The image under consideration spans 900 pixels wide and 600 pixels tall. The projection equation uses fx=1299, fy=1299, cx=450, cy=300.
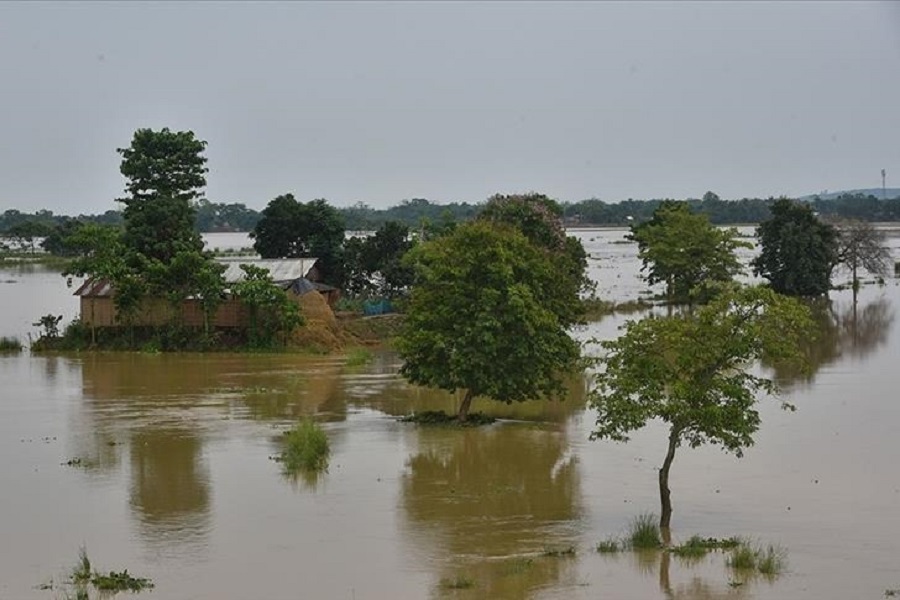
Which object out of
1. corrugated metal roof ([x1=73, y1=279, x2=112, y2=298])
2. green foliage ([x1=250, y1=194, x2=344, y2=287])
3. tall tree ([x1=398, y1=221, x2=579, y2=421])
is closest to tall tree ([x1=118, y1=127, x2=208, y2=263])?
corrugated metal roof ([x1=73, y1=279, x2=112, y2=298])

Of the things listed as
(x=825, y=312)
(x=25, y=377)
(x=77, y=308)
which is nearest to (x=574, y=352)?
(x=25, y=377)

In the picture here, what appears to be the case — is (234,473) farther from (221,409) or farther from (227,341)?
(227,341)

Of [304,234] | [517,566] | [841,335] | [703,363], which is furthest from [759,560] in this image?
[304,234]

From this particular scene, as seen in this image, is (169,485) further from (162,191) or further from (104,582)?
(162,191)

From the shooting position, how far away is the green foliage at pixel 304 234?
46.2m

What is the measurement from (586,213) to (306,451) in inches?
6359

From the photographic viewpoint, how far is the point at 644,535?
1541 cm

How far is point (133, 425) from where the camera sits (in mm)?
24594

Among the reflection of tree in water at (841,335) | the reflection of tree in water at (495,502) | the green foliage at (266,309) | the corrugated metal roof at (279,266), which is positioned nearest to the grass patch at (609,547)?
the reflection of tree in water at (495,502)

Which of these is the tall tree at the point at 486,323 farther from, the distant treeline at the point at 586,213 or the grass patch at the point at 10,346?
the distant treeline at the point at 586,213

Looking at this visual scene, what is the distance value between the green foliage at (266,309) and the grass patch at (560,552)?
21.9 metres

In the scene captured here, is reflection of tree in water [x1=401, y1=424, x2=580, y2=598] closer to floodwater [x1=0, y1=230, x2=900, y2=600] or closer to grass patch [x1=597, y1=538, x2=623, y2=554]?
floodwater [x1=0, y1=230, x2=900, y2=600]

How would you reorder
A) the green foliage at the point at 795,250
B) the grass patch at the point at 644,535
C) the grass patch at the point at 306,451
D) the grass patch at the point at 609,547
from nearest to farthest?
1. the grass patch at the point at 609,547
2. the grass patch at the point at 644,535
3. the grass patch at the point at 306,451
4. the green foliage at the point at 795,250

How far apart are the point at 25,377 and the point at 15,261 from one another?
79.6 m
